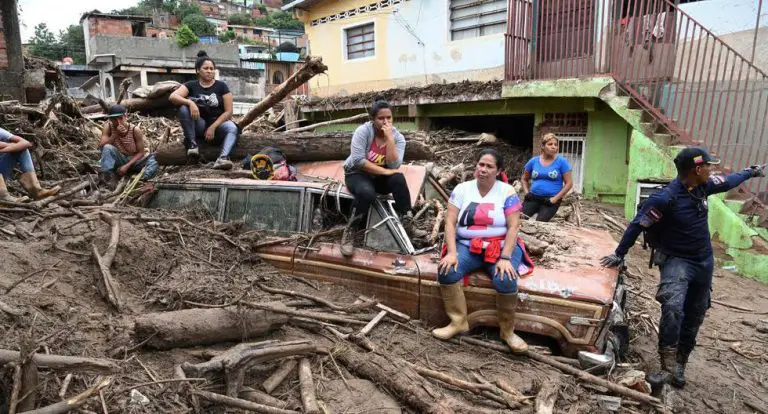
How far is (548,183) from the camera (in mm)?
5918

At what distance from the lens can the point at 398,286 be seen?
4062mm

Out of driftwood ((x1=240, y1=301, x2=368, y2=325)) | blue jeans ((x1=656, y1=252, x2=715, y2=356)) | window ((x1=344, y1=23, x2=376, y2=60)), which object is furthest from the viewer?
window ((x1=344, y1=23, x2=376, y2=60))

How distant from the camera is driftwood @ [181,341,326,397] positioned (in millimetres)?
2852

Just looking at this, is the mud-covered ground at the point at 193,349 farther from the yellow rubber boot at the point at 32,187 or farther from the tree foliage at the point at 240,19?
the tree foliage at the point at 240,19

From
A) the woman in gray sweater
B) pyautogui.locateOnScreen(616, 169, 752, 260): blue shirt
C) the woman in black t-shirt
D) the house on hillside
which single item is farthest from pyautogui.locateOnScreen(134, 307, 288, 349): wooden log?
the house on hillside

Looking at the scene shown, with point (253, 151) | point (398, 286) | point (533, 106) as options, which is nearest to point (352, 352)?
point (398, 286)

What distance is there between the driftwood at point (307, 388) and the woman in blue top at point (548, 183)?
3745mm

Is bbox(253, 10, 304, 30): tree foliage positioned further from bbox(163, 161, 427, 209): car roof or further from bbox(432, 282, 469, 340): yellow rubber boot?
bbox(432, 282, 469, 340): yellow rubber boot

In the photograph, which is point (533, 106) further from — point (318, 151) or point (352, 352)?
point (352, 352)

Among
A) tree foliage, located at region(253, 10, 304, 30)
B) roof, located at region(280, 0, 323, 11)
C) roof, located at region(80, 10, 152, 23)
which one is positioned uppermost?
tree foliage, located at region(253, 10, 304, 30)

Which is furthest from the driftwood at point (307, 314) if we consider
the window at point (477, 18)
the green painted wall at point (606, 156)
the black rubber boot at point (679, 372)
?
the window at point (477, 18)

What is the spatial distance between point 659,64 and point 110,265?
8.07 m

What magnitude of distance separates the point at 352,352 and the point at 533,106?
820 centimetres

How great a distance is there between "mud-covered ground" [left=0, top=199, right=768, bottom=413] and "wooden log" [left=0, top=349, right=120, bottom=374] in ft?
0.24
